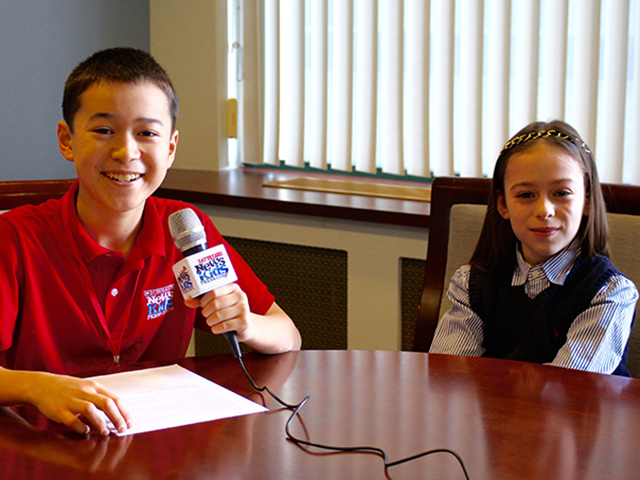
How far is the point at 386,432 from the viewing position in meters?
0.92

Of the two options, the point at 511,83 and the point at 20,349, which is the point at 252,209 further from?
the point at 20,349

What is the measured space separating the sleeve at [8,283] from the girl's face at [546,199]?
89 cm

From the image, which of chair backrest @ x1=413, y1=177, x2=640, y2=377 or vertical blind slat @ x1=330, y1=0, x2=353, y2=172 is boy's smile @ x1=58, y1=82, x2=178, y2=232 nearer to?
chair backrest @ x1=413, y1=177, x2=640, y2=377

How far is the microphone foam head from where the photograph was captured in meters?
1.05

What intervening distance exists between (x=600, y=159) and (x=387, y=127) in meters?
0.71

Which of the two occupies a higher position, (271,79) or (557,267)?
(271,79)

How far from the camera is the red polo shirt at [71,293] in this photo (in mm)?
1233

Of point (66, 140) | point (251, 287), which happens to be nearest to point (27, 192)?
point (66, 140)

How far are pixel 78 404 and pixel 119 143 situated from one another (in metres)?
0.50

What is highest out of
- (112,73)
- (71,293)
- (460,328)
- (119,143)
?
(112,73)

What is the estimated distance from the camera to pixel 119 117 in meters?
1.25

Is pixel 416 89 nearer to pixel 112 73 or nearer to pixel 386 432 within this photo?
pixel 112 73

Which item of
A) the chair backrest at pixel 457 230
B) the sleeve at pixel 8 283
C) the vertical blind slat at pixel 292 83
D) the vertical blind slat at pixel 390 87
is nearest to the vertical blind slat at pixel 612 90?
the vertical blind slat at pixel 390 87

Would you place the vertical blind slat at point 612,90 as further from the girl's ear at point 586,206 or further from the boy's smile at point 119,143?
the boy's smile at point 119,143
